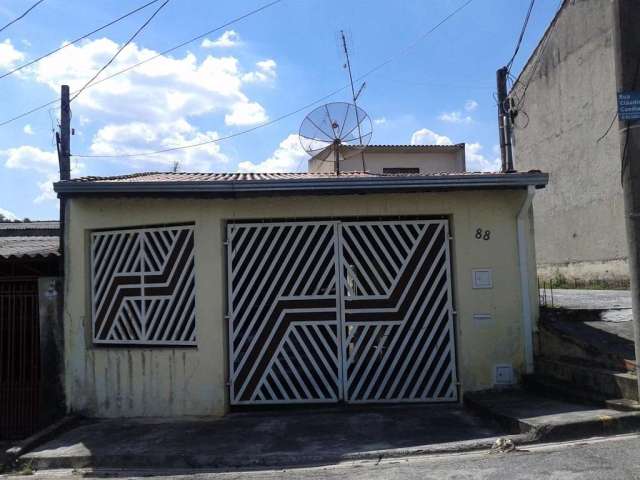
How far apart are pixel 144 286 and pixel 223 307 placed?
125 cm

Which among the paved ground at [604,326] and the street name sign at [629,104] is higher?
the street name sign at [629,104]

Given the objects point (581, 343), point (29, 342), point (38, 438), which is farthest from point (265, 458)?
point (29, 342)

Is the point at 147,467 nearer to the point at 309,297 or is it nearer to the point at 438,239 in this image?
the point at 309,297

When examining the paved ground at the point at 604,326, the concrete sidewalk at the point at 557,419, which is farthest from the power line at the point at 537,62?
the concrete sidewalk at the point at 557,419

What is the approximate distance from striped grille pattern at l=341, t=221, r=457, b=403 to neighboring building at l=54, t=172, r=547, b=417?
0.06 ft

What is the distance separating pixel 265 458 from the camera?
6020mm

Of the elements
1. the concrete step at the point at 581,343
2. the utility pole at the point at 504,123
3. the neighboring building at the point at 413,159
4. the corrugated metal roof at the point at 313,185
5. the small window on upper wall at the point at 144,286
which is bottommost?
the concrete step at the point at 581,343

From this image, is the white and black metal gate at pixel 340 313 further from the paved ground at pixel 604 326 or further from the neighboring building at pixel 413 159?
the neighboring building at pixel 413 159

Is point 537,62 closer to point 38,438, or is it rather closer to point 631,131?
point 631,131

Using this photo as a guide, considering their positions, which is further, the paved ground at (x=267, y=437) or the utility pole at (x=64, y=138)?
the utility pole at (x=64, y=138)

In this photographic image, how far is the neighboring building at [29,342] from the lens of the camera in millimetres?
8328

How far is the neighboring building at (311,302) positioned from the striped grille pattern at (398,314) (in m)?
0.02

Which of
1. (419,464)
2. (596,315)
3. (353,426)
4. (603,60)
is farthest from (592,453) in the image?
(603,60)

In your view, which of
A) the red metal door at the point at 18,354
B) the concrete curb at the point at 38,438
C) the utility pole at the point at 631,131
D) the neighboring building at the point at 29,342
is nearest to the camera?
the utility pole at the point at 631,131
